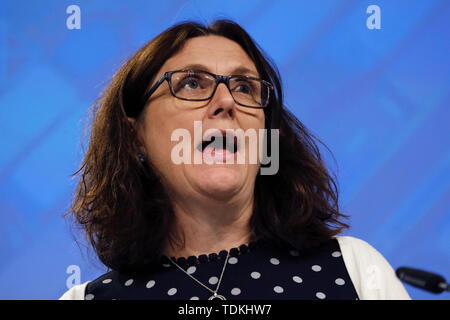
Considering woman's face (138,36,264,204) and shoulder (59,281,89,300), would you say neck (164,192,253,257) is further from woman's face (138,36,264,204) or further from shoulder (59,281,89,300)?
shoulder (59,281,89,300)

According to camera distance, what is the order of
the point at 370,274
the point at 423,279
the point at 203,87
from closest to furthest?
the point at 423,279
the point at 370,274
the point at 203,87

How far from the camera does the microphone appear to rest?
2.22 ft

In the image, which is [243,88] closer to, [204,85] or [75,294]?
[204,85]

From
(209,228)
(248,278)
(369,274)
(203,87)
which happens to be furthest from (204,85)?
(369,274)

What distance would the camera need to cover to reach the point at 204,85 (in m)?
1.31

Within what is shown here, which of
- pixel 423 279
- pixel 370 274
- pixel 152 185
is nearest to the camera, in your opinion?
pixel 423 279

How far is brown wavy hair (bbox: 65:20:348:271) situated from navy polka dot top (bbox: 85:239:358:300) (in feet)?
0.11

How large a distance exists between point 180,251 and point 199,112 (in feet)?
1.16

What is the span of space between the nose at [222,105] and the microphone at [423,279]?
25.7 inches

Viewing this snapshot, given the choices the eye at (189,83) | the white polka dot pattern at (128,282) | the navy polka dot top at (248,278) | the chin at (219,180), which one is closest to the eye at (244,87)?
the eye at (189,83)

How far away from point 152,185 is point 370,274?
1.98 feet

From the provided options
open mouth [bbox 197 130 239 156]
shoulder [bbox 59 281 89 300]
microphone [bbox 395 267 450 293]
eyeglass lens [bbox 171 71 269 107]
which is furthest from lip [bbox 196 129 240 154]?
microphone [bbox 395 267 450 293]

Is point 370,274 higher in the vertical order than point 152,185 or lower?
lower
